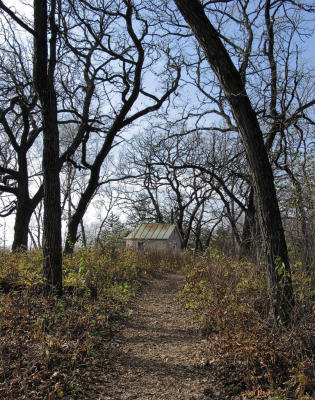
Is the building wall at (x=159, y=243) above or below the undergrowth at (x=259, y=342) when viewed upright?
above

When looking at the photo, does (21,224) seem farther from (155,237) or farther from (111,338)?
(155,237)

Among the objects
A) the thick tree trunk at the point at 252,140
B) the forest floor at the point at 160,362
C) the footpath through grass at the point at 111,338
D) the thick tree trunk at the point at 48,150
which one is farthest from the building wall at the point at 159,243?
the thick tree trunk at the point at 252,140

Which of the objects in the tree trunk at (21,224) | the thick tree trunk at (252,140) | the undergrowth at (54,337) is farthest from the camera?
the tree trunk at (21,224)

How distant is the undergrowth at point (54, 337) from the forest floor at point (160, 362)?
205 millimetres

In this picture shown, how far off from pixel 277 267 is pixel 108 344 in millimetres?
2512

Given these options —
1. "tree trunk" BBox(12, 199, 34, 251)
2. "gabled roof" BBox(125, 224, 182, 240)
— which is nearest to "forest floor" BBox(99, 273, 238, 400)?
"tree trunk" BBox(12, 199, 34, 251)

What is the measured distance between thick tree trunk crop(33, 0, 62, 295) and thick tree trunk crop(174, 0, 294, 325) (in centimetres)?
284

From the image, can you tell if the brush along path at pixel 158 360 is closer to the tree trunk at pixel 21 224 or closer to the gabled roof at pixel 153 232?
the tree trunk at pixel 21 224

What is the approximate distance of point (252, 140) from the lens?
438 cm

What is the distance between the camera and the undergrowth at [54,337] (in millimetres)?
3188

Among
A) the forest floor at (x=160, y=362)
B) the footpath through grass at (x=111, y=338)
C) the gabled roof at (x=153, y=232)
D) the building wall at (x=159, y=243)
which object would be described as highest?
the gabled roof at (x=153, y=232)

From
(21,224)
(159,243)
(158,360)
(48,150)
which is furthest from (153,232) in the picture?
(158,360)

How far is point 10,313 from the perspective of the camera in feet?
14.9

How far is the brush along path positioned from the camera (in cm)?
334
